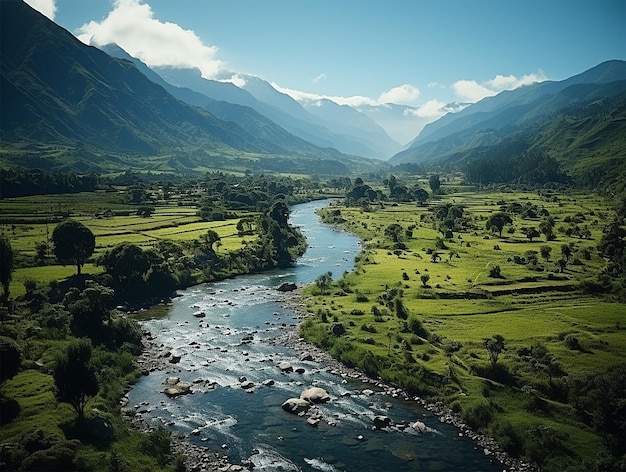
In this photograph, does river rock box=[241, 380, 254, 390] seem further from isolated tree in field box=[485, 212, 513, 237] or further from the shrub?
isolated tree in field box=[485, 212, 513, 237]

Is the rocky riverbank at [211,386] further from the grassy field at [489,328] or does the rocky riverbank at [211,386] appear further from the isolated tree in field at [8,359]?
the isolated tree in field at [8,359]

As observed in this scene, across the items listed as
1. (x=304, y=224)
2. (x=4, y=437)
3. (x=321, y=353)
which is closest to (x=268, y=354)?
(x=321, y=353)

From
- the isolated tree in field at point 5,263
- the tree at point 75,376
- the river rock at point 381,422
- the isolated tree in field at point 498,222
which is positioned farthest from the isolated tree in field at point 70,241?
the isolated tree in field at point 498,222

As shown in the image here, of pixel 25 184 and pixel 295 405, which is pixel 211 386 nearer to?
pixel 295 405

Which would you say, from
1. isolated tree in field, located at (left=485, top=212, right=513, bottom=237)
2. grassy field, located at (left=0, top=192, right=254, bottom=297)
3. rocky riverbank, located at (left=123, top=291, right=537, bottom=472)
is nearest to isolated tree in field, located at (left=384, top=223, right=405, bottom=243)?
isolated tree in field, located at (left=485, top=212, right=513, bottom=237)

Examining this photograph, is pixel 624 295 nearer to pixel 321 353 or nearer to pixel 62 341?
pixel 321 353
